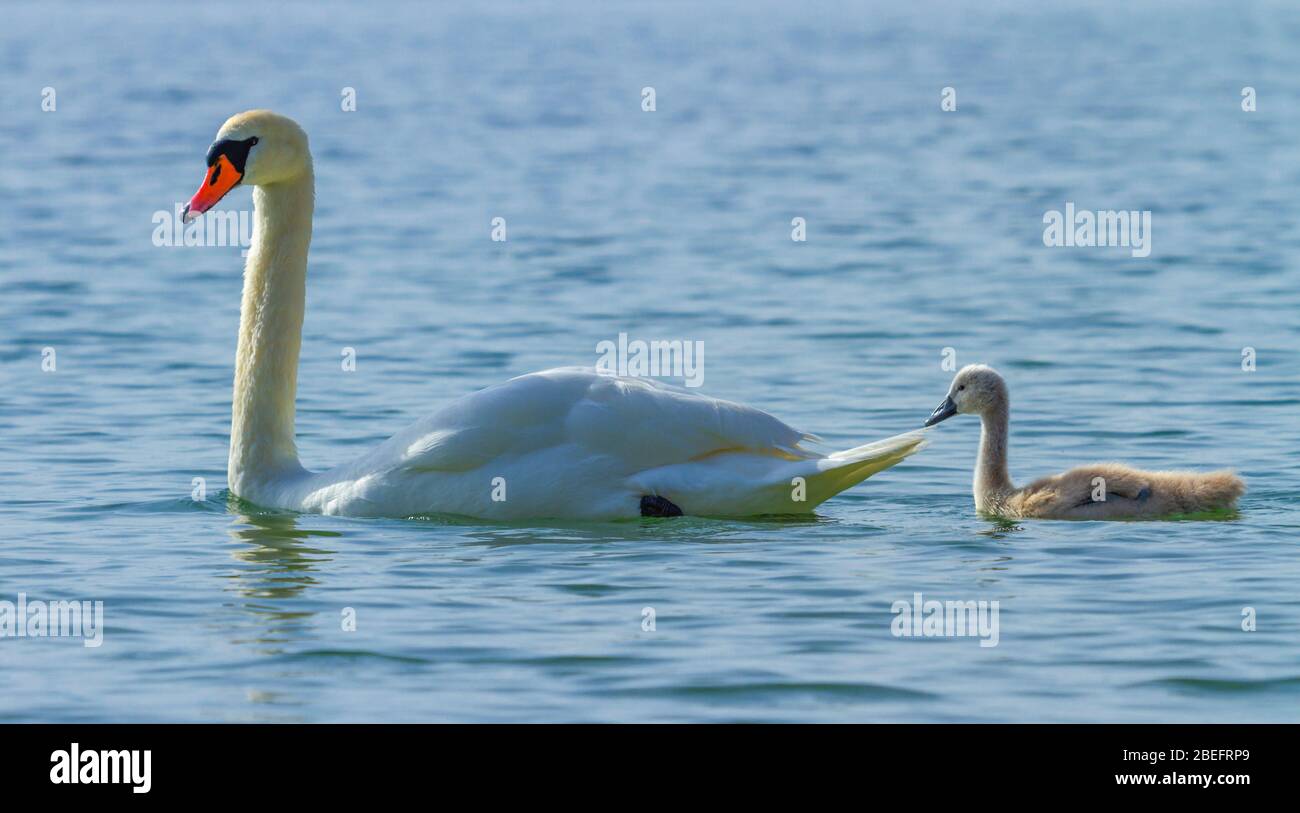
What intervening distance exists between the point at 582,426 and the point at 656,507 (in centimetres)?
53

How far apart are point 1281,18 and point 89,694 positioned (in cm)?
8919

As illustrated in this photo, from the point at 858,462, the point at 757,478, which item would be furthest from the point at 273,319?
the point at 858,462

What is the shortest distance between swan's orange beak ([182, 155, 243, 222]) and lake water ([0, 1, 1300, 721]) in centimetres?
163

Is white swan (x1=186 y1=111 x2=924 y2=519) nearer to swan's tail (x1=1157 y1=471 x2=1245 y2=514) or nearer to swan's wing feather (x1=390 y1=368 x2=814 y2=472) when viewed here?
swan's wing feather (x1=390 y1=368 x2=814 y2=472)

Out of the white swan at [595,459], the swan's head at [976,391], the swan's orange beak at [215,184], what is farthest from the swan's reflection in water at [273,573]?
the swan's head at [976,391]

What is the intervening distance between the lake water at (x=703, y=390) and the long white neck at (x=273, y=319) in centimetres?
61

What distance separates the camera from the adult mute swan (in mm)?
11430

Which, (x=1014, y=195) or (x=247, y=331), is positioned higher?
(x=1014, y=195)

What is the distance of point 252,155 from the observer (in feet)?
40.3

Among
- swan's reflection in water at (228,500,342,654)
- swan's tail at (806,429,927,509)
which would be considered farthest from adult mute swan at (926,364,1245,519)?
swan's reflection in water at (228,500,342,654)

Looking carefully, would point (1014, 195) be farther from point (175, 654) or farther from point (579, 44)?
point (579, 44)

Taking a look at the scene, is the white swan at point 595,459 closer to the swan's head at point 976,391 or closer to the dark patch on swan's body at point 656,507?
the dark patch on swan's body at point 656,507
